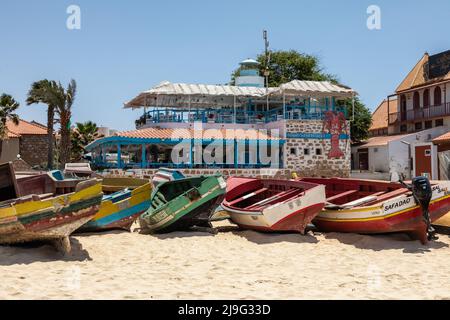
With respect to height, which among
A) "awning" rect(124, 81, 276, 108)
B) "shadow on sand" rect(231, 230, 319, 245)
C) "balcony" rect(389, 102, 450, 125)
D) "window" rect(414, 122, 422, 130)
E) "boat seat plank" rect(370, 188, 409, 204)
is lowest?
"shadow on sand" rect(231, 230, 319, 245)

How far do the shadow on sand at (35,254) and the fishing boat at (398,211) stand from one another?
5.95 metres

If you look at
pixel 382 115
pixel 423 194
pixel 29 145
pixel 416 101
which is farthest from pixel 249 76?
pixel 423 194

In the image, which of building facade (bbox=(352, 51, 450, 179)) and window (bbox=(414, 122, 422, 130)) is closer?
building facade (bbox=(352, 51, 450, 179))

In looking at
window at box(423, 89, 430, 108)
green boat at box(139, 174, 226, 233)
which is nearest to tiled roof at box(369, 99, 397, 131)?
window at box(423, 89, 430, 108)

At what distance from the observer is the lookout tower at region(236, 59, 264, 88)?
111 ft

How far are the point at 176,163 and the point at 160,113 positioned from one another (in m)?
4.01

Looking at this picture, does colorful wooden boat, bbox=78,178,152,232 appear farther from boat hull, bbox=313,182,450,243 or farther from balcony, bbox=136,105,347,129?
balcony, bbox=136,105,347,129

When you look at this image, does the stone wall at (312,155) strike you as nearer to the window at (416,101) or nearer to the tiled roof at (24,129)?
the window at (416,101)

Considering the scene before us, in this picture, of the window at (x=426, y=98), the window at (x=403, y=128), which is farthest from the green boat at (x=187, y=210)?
the window at (x=403, y=128)

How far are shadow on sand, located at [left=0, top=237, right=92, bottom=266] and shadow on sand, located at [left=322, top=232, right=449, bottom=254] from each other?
5.83m

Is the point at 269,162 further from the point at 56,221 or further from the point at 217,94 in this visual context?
the point at 56,221

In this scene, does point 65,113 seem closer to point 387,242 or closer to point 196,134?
point 196,134

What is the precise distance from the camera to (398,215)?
10.4m

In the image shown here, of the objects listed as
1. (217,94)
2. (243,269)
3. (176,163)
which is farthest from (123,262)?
(217,94)
